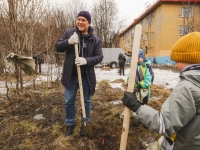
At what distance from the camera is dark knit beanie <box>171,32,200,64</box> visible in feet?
3.57

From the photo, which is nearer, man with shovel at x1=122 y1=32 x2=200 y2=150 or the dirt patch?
man with shovel at x1=122 y1=32 x2=200 y2=150

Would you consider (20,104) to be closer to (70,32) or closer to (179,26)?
(70,32)

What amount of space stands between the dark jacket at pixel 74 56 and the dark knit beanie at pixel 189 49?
4.76ft

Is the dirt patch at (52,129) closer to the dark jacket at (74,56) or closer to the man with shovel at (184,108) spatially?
the dark jacket at (74,56)

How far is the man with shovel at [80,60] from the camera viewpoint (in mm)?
2418

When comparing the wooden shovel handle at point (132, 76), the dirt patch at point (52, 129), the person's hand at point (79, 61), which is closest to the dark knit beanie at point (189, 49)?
the wooden shovel handle at point (132, 76)

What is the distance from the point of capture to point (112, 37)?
25.4 m

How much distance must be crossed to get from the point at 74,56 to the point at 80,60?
20 centimetres

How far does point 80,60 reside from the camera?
2.31 meters

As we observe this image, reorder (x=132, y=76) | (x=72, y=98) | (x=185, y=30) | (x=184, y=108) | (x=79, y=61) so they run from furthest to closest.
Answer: (x=185, y=30)
(x=72, y=98)
(x=79, y=61)
(x=132, y=76)
(x=184, y=108)

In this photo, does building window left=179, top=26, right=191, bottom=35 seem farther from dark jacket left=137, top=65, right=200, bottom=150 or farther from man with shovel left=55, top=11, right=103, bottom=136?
dark jacket left=137, top=65, right=200, bottom=150

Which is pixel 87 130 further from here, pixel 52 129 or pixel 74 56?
pixel 74 56

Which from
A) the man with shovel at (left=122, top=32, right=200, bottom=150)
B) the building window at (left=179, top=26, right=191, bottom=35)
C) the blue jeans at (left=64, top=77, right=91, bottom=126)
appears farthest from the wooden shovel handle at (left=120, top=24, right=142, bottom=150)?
the building window at (left=179, top=26, right=191, bottom=35)

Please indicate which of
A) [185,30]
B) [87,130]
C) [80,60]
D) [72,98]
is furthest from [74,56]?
[185,30]
